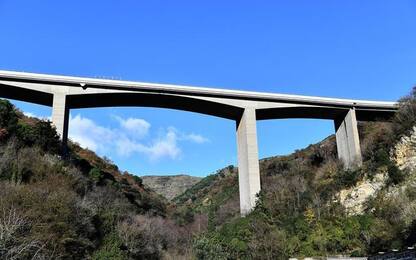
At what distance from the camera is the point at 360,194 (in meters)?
35.6

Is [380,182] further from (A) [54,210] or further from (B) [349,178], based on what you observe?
(A) [54,210]

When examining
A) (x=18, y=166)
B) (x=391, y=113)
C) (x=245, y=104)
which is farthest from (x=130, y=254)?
(x=391, y=113)

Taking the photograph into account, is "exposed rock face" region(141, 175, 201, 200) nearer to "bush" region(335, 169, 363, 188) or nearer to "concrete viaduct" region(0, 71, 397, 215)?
"concrete viaduct" region(0, 71, 397, 215)

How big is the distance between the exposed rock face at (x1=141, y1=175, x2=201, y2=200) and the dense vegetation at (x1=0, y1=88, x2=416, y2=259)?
204 ft

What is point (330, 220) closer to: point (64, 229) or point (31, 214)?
point (64, 229)

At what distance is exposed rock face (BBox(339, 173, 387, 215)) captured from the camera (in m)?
34.5

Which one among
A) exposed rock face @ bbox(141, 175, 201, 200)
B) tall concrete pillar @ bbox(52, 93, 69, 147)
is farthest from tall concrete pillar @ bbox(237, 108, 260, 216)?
exposed rock face @ bbox(141, 175, 201, 200)

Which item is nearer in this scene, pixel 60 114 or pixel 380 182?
pixel 380 182

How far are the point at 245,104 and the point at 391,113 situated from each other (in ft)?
52.7

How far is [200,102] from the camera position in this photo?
4228 centimetres

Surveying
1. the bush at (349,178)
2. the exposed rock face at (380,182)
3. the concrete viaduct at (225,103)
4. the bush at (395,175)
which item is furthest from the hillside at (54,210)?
the bush at (395,175)

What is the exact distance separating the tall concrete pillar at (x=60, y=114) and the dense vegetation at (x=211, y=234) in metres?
1.65

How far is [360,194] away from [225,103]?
46.0 ft

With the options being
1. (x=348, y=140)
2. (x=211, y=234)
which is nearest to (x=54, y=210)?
(x=211, y=234)
